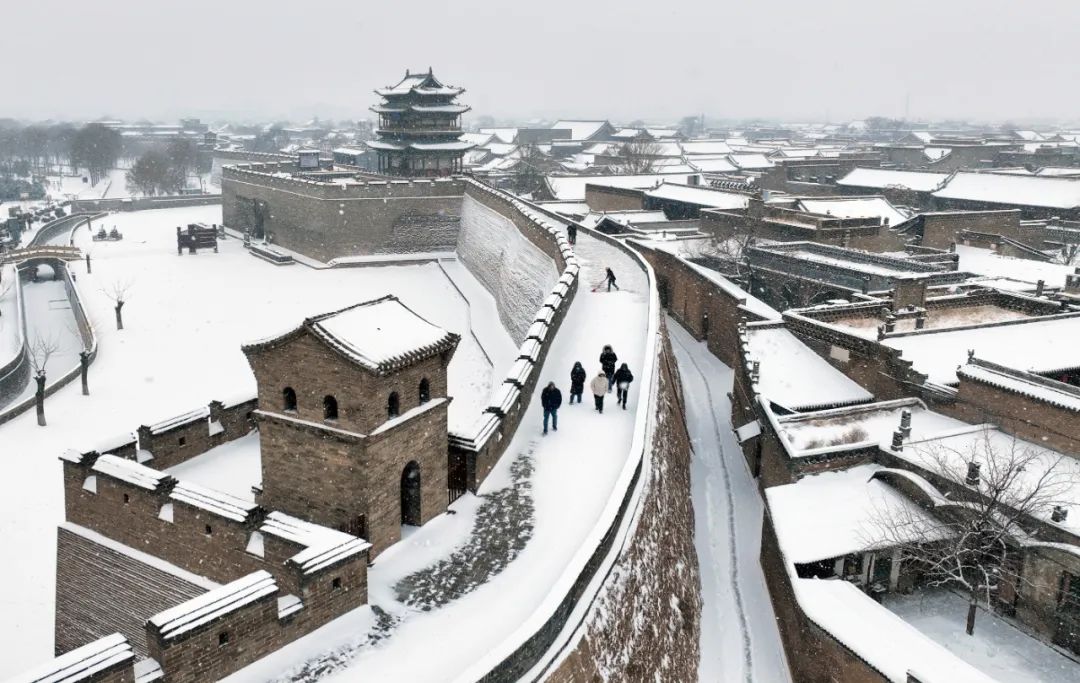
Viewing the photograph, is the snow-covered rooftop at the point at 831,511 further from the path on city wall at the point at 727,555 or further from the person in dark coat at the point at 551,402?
the person in dark coat at the point at 551,402

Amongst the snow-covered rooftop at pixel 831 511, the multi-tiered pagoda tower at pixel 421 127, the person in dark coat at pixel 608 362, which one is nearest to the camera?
the snow-covered rooftop at pixel 831 511

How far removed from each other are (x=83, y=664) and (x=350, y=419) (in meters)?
3.81

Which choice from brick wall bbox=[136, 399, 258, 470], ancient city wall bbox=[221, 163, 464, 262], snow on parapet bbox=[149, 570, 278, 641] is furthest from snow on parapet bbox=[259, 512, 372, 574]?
ancient city wall bbox=[221, 163, 464, 262]

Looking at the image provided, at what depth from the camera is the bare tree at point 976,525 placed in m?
14.1

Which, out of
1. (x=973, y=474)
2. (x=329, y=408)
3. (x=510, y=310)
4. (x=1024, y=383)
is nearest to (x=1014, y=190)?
(x=510, y=310)

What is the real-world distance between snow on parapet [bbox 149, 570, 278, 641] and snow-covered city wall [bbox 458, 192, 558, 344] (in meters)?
17.9

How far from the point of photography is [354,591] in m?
9.83

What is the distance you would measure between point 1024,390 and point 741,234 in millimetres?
19889

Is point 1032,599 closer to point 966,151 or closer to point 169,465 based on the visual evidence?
point 169,465

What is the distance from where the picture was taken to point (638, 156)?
78688 millimetres

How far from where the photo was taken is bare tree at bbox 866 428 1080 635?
14.1 m

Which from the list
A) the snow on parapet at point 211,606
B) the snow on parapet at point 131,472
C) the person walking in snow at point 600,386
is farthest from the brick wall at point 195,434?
the person walking in snow at point 600,386

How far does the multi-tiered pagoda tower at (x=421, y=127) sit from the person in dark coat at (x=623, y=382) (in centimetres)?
3620

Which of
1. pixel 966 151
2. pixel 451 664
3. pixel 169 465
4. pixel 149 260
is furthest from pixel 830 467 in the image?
pixel 966 151
